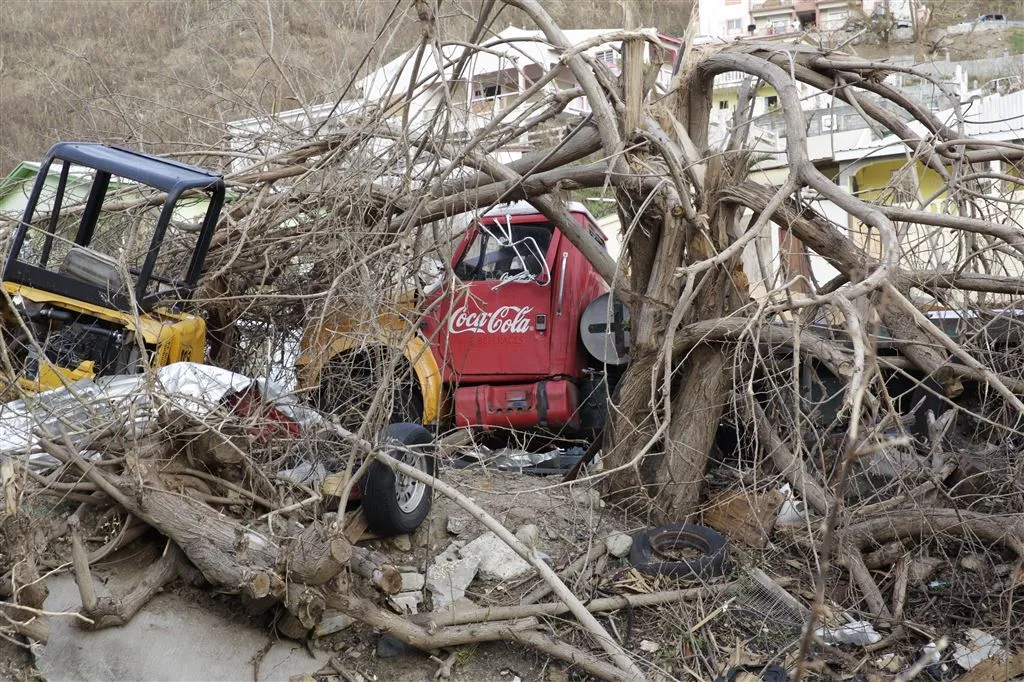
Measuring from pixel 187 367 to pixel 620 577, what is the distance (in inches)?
106

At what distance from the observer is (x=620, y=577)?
5.70 meters

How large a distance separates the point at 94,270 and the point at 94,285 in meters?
0.09

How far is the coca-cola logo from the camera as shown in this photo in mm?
8016

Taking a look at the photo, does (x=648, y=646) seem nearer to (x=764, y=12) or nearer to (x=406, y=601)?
(x=406, y=601)

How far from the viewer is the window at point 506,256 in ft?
26.7

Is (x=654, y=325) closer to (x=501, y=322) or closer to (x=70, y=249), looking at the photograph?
(x=501, y=322)

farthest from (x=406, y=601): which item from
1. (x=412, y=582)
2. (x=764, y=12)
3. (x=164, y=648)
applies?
(x=764, y=12)

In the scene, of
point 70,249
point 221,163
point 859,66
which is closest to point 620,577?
point 859,66

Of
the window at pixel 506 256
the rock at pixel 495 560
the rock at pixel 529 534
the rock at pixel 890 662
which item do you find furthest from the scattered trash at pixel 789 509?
the window at pixel 506 256

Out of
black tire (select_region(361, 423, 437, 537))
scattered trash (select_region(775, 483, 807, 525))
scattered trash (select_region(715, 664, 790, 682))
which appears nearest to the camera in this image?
scattered trash (select_region(715, 664, 790, 682))

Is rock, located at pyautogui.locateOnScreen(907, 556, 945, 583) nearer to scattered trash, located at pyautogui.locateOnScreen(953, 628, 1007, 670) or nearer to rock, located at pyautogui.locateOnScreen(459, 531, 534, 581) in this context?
scattered trash, located at pyautogui.locateOnScreen(953, 628, 1007, 670)

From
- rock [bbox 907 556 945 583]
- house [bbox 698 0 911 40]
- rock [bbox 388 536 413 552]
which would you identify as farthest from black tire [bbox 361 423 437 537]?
house [bbox 698 0 911 40]

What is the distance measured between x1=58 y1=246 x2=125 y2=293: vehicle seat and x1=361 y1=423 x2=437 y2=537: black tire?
6.29ft

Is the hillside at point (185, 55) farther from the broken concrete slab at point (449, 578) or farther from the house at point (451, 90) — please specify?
the broken concrete slab at point (449, 578)
